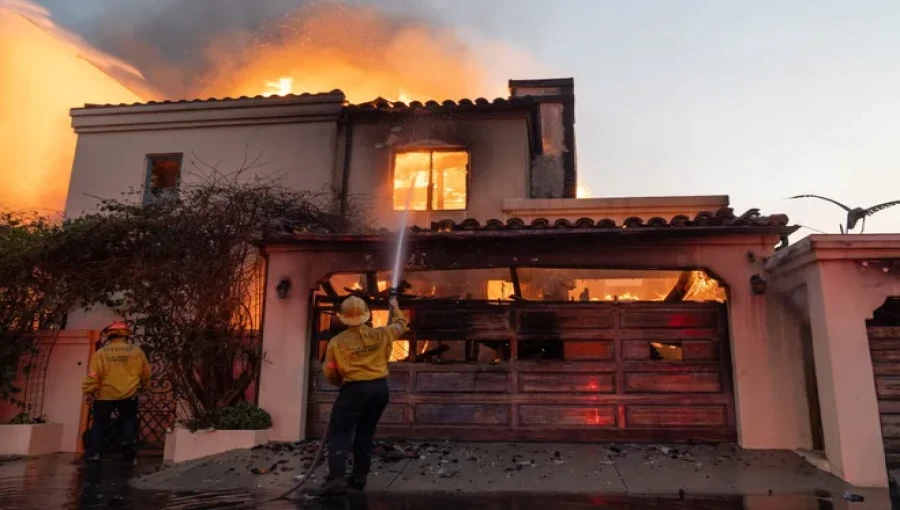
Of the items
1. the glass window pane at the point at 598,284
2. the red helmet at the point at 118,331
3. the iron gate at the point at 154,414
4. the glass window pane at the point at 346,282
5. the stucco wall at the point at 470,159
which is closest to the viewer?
the red helmet at the point at 118,331

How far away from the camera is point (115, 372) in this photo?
27.2ft

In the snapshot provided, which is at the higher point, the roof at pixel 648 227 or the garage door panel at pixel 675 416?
the roof at pixel 648 227

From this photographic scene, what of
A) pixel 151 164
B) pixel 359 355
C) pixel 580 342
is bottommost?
pixel 359 355

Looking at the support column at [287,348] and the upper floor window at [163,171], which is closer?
the support column at [287,348]

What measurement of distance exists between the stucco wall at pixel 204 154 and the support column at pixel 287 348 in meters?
3.95

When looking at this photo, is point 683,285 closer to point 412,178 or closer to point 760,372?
point 760,372

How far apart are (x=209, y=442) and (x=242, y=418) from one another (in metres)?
0.51

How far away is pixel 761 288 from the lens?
743cm

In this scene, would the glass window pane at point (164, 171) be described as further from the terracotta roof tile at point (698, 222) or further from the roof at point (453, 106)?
the terracotta roof tile at point (698, 222)

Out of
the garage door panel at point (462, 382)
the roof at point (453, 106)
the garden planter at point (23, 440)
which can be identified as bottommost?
the garden planter at point (23, 440)

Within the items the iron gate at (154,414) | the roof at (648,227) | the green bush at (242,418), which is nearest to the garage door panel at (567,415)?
the roof at (648,227)

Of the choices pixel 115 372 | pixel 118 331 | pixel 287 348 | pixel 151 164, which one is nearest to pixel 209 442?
pixel 287 348

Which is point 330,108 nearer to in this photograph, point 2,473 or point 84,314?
point 84,314

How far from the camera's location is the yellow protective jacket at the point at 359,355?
18.6 ft
